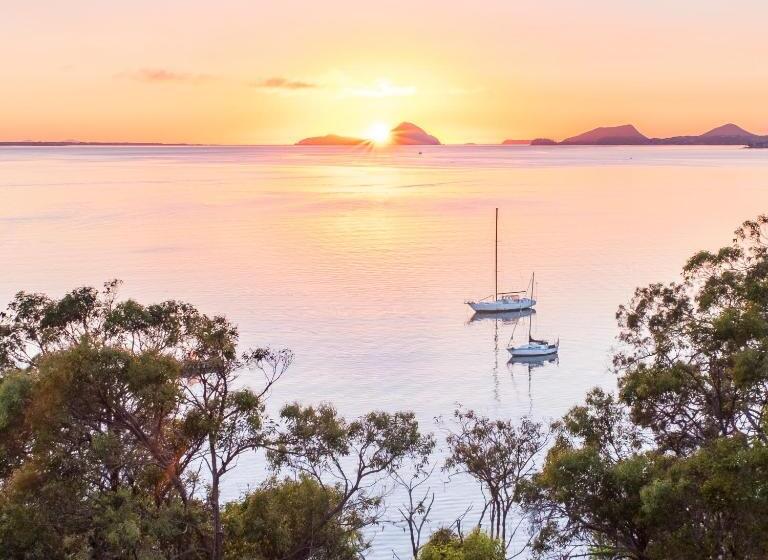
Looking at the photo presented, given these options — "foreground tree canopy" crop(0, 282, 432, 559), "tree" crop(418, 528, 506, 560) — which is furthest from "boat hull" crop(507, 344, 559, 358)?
"tree" crop(418, 528, 506, 560)

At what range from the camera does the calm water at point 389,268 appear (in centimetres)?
3806

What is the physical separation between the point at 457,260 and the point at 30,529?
5893 centimetres

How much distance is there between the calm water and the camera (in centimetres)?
3806

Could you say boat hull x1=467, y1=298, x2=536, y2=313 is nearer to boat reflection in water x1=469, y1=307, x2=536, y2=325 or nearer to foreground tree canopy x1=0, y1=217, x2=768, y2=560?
boat reflection in water x1=469, y1=307, x2=536, y2=325

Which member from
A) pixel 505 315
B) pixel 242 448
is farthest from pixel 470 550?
pixel 505 315

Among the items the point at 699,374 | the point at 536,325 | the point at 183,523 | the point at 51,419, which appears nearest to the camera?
the point at 51,419

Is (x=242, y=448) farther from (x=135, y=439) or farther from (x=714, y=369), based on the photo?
(x=714, y=369)

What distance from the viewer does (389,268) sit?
210 ft

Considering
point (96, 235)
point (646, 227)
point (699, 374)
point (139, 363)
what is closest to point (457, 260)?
point (646, 227)

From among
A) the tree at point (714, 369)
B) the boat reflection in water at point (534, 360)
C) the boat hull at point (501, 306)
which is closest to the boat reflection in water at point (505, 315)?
the boat hull at point (501, 306)

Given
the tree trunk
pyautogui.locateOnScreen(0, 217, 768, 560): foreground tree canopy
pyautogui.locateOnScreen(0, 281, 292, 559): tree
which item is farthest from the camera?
the tree trunk

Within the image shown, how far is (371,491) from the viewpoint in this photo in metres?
26.4

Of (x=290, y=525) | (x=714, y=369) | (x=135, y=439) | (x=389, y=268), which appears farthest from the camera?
(x=389, y=268)

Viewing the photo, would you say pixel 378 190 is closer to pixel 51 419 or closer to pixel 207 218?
pixel 207 218
